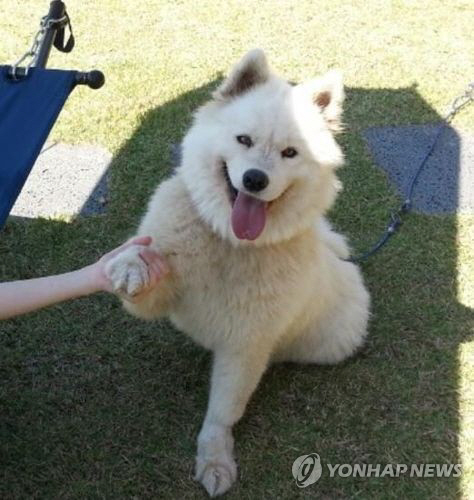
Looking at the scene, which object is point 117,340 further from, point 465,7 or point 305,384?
point 465,7

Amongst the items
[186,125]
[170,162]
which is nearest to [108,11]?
[186,125]

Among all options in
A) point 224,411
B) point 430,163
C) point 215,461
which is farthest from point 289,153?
point 430,163

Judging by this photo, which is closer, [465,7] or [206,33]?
[206,33]

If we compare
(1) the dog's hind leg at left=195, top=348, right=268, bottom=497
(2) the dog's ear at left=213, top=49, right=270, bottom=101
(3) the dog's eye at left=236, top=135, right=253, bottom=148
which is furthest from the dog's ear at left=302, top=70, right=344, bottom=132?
(1) the dog's hind leg at left=195, top=348, right=268, bottom=497

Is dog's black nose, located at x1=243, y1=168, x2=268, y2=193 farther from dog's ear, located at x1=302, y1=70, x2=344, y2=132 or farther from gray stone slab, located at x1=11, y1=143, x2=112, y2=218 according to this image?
gray stone slab, located at x1=11, y1=143, x2=112, y2=218

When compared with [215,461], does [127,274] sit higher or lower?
higher

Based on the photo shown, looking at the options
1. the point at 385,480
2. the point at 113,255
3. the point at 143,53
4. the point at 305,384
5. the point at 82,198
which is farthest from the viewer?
the point at 143,53

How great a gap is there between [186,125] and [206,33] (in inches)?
55.6

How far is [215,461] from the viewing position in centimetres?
235

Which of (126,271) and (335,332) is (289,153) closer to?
(126,271)

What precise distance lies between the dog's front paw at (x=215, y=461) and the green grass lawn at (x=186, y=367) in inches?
1.6

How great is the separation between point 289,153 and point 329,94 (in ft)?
0.87

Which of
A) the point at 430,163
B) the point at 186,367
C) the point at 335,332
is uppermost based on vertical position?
the point at 335,332

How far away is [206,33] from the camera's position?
5180 mm
